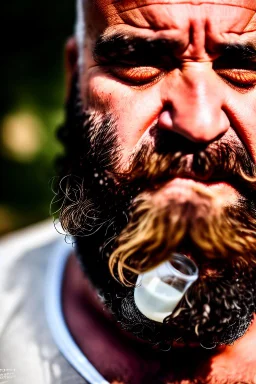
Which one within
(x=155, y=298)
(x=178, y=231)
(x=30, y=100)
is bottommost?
(x=30, y=100)

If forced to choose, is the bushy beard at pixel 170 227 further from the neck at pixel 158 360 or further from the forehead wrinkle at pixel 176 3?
the forehead wrinkle at pixel 176 3

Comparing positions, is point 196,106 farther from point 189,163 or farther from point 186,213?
point 186,213

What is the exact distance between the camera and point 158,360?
1544mm

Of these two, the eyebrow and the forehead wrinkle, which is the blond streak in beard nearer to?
the eyebrow

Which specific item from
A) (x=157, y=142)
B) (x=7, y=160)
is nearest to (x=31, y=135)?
(x=7, y=160)

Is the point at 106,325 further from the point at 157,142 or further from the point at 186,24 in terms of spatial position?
the point at 186,24

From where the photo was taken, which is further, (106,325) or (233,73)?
(106,325)

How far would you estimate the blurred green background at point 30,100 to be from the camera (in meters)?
3.67

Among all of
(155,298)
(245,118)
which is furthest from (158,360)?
(245,118)

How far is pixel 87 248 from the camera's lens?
5.27 feet

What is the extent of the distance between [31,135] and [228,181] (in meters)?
2.60

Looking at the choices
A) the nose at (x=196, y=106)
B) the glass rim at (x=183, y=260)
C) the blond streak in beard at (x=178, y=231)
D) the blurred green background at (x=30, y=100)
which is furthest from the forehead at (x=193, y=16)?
the blurred green background at (x=30, y=100)

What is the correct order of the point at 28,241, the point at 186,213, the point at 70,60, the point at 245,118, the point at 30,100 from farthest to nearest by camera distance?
the point at 30,100 < the point at 28,241 < the point at 70,60 < the point at 245,118 < the point at 186,213

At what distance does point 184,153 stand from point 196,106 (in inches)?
4.9
